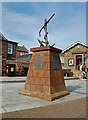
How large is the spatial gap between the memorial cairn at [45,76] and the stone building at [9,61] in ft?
44.3

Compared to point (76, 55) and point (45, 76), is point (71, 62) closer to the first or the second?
point (76, 55)

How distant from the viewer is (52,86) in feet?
17.5

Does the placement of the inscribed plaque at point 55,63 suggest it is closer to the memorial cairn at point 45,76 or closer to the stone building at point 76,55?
the memorial cairn at point 45,76

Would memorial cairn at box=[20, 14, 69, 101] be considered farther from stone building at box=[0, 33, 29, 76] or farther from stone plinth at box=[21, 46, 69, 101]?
stone building at box=[0, 33, 29, 76]

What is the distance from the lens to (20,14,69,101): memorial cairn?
209 inches

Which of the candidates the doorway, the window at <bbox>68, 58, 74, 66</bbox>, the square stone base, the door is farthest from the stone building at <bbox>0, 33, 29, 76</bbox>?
the square stone base

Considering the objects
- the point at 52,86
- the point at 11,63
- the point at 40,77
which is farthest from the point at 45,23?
the point at 11,63

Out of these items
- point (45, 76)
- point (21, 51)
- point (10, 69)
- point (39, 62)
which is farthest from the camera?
point (21, 51)

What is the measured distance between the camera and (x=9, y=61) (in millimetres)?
18688

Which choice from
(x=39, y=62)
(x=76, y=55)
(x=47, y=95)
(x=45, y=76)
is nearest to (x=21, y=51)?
(x=76, y=55)

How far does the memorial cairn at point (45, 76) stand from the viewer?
17.4 feet

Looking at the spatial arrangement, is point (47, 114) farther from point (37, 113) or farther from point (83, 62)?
point (83, 62)

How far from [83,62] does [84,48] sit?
3076mm

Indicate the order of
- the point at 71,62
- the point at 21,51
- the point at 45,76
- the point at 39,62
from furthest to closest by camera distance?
the point at 21,51 → the point at 71,62 → the point at 39,62 → the point at 45,76
